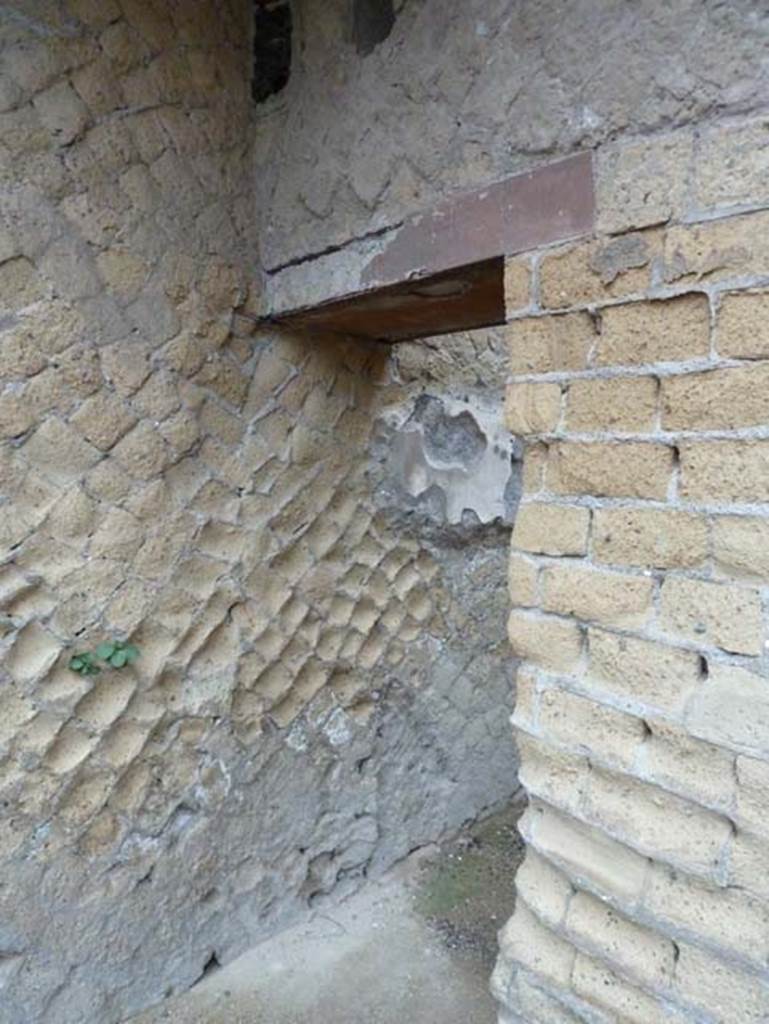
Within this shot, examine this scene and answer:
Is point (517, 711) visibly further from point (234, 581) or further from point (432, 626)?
point (432, 626)

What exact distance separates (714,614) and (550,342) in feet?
1.63

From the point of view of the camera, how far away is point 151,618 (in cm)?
173

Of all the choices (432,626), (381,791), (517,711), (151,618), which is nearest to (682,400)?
(517,711)

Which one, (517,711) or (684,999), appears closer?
(684,999)

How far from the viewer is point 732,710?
1.00 m

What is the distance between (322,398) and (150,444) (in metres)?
0.54

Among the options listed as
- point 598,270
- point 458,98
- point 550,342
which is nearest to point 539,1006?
point 550,342

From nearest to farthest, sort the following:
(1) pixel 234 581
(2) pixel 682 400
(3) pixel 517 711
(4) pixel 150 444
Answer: (2) pixel 682 400
(3) pixel 517 711
(4) pixel 150 444
(1) pixel 234 581

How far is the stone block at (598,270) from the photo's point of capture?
106cm

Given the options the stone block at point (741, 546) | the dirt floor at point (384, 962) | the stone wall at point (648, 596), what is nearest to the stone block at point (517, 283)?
the stone wall at point (648, 596)

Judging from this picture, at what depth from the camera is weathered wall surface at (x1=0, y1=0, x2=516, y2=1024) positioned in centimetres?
149

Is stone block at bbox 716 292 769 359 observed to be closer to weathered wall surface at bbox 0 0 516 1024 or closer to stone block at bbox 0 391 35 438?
weathered wall surface at bbox 0 0 516 1024

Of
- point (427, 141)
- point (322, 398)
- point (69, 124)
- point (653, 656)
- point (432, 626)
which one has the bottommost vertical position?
point (432, 626)

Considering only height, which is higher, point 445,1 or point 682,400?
point 445,1
